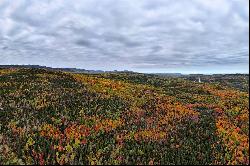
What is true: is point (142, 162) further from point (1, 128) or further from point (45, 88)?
point (45, 88)

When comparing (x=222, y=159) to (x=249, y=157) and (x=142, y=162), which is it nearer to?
(x=249, y=157)

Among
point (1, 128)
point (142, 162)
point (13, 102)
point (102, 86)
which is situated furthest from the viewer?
point (102, 86)

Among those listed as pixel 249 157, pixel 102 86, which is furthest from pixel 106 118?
pixel 102 86

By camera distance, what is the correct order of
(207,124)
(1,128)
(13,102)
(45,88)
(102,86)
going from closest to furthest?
1. (1,128)
2. (207,124)
3. (13,102)
4. (45,88)
5. (102,86)

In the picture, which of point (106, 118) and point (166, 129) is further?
point (106, 118)

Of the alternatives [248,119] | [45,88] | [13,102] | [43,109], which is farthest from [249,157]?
[45,88]

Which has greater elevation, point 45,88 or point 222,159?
point 45,88
